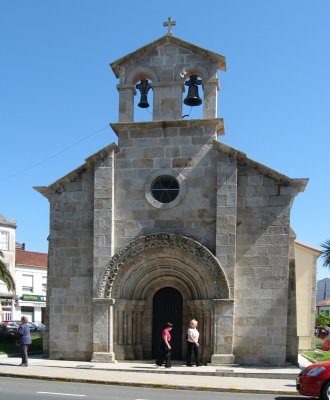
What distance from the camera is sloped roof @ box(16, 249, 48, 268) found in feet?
171

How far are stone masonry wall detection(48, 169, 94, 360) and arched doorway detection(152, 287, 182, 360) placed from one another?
81.4 inches

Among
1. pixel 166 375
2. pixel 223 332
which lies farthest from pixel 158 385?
pixel 223 332

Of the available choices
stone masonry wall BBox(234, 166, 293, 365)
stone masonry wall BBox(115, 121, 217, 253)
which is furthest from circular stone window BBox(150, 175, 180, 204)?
stone masonry wall BBox(234, 166, 293, 365)

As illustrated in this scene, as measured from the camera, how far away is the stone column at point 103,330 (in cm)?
1622

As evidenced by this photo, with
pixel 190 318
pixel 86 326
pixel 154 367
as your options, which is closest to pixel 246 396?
pixel 154 367

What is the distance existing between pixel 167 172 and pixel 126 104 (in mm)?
2563

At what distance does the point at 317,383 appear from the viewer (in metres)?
10.7

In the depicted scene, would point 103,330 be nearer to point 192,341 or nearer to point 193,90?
point 192,341

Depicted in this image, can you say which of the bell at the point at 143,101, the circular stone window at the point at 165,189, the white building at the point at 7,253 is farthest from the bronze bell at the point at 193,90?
the white building at the point at 7,253

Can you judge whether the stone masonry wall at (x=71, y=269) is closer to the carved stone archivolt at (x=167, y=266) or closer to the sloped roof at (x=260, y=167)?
the carved stone archivolt at (x=167, y=266)

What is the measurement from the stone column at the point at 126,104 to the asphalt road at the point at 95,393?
8.22 meters

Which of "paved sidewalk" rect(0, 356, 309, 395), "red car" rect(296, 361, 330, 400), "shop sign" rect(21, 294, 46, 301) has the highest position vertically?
"red car" rect(296, 361, 330, 400)

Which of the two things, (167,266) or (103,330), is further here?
(167,266)

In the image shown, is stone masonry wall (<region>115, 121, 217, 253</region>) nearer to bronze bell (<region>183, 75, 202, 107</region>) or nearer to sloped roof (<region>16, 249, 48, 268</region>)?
bronze bell (<region>183, 75, 202, 107</region>)
